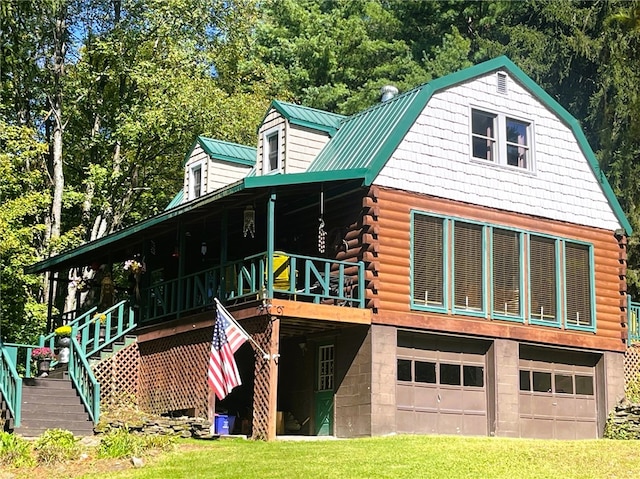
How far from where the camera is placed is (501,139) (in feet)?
75.9

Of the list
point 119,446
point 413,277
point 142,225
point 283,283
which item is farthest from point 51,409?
point 413,277

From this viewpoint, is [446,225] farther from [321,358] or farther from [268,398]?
[268,398]

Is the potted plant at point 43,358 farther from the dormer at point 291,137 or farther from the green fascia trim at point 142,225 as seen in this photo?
the dormer at point 291,137

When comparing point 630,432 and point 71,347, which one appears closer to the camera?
point 71,347

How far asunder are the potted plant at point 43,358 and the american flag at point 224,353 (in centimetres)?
433

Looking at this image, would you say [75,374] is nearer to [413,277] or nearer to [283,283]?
[283,283]

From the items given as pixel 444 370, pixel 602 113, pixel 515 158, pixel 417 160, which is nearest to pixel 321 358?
pixel 444 370

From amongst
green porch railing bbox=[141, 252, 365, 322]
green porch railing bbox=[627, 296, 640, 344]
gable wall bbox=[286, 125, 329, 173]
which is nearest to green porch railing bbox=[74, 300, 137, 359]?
green porch railing bbox=[141, 252, 365, 322]

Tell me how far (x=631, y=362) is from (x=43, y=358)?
14040 millimetres

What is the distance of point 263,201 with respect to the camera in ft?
71.3

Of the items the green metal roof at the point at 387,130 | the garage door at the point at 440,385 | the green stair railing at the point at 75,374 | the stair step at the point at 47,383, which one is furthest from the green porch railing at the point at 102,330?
the garage door at the point at 440,385

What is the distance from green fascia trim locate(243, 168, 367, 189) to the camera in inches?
746

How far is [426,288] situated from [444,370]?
5.95ft

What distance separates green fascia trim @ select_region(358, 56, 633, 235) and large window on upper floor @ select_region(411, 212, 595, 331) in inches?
57.9
